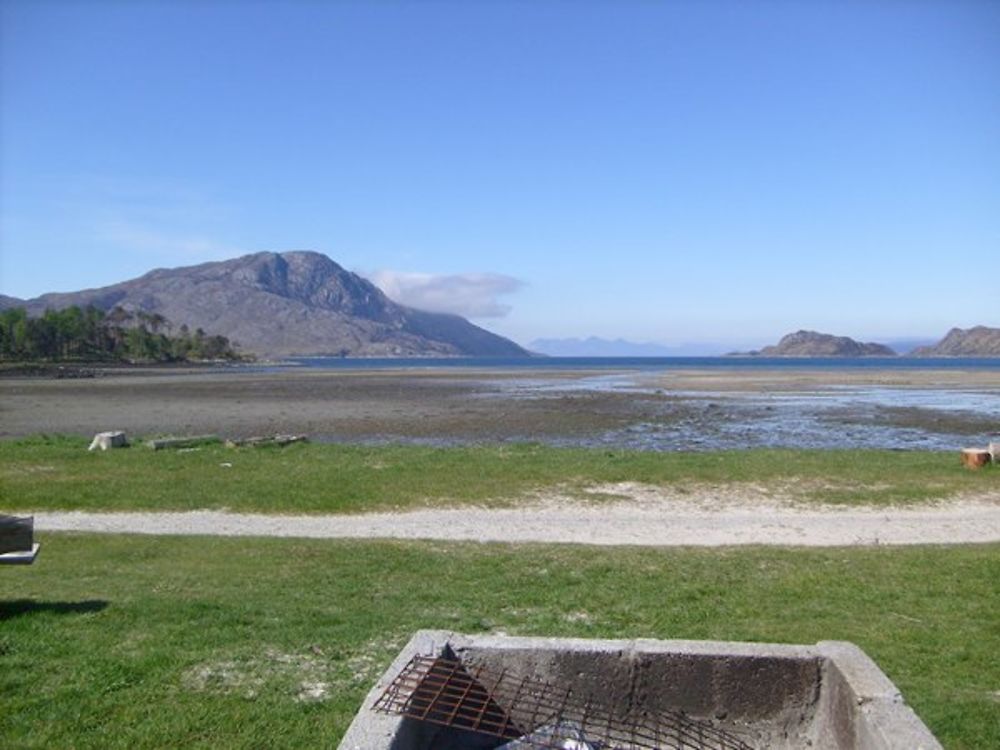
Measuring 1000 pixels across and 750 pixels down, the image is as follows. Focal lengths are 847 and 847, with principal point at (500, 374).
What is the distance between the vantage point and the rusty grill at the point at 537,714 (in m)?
4.88

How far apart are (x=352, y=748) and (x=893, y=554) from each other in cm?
995

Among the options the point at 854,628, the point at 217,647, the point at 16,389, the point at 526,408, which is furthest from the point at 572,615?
the point at 16,389

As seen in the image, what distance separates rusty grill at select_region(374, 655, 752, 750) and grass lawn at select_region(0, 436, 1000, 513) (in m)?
11.2

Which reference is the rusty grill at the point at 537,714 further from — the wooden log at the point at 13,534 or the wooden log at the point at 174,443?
the wooden log at the point at 174,443

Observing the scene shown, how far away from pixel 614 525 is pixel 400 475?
6553 mm

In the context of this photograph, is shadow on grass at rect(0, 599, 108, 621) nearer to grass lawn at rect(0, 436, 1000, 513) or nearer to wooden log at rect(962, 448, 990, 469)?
grass lawn at rect(0, 436, 1000, 513)

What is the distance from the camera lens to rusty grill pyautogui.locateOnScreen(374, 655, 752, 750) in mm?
4875

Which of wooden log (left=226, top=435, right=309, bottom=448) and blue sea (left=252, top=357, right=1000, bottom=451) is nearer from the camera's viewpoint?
wooden log (left=226, top=435, right=309, bottom=448)

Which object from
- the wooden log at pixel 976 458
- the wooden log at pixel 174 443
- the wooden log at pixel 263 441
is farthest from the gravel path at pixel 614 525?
the wooden log at pixel 263 441

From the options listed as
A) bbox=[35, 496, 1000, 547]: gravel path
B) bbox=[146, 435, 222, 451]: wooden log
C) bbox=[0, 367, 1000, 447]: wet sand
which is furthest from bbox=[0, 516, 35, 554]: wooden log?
bbox=[0, 367, 1000, 447]: wet sand

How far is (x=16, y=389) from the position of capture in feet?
230

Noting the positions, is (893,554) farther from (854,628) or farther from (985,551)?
(854,628)

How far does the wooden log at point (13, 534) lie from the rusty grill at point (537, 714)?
545cm

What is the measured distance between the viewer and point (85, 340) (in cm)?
14900
